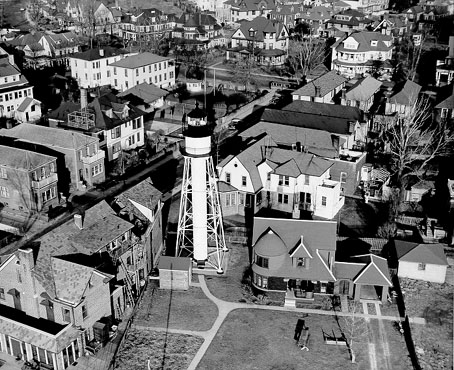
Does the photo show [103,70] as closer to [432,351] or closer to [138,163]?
[138,163]

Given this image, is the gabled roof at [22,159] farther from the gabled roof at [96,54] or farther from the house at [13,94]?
the gabled roof at [96,54]

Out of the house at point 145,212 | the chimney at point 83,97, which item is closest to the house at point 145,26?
the chimney at point 83,97

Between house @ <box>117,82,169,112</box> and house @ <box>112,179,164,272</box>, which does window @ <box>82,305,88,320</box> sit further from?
house @ <box>117,82,169,112</box>

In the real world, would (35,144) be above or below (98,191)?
above

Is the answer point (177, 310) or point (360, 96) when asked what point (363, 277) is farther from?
point (360, 96)

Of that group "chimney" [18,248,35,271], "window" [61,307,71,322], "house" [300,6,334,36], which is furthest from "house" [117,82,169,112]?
"house" [300,6,334,36]

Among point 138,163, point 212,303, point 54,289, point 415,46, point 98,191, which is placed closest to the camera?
point 54,289

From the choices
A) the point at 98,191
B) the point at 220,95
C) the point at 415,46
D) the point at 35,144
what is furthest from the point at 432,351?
the point at 415,46
